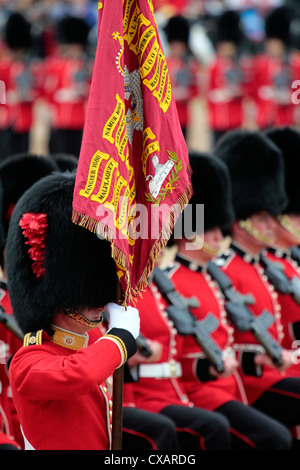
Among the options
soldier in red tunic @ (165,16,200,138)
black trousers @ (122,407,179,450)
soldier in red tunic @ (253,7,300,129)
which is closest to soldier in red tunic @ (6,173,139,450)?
black trousers @ (122,407,179,450)

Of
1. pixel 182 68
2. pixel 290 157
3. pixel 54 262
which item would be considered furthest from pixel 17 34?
pixel 54 262

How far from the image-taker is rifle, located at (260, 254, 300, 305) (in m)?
4.92

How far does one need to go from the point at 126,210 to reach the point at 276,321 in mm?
2148

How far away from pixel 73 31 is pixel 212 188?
717cm

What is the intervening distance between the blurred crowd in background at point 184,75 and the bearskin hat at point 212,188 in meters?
5.53

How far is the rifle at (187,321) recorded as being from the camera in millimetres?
4239

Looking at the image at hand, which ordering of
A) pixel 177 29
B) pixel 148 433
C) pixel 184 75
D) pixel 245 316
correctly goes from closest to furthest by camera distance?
1. pixel 148 433
2. pixel 245 316
3. pixel 184 75
4. pixel 177 29

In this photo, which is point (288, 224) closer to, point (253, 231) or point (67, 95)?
point (253, 231)

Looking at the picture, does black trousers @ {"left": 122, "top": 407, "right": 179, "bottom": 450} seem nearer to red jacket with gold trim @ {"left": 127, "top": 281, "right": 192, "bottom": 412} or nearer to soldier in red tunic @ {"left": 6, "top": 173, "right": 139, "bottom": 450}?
red jacket with gold trim @ {"left": 127, "top": 281, "right": 192, "bottom": 412}

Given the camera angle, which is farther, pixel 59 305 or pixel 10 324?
pixel 10 324

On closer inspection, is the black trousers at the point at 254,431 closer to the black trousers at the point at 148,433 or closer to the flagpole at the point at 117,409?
the black trousers at the point at 148,433

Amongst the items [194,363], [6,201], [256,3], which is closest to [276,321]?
[194,363]

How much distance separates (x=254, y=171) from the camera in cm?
518

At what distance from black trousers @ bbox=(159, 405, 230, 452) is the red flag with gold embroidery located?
1214 mm
